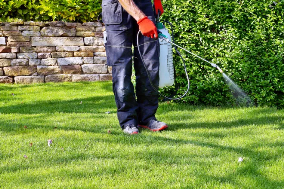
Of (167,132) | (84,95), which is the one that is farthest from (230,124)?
(84,95)

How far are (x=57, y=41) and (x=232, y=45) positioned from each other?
129 inches

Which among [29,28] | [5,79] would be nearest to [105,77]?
[29,28]

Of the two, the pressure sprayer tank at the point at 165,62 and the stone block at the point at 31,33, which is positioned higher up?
the pressure sprayer tank at the point at 165,62

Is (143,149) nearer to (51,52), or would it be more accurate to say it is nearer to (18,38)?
(51,52)

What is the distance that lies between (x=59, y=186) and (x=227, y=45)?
9.58ft

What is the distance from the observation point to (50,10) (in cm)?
676

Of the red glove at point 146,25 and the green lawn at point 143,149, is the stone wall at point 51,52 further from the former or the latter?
the red glove at point 146,25

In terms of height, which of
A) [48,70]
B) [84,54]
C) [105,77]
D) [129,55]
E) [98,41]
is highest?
[129,55]

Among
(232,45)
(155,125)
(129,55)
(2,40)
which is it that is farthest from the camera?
(2,40)

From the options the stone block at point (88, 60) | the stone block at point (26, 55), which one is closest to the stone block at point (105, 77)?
the stone block at point (88, 60)

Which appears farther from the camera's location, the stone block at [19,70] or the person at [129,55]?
the stone block at [19,70]

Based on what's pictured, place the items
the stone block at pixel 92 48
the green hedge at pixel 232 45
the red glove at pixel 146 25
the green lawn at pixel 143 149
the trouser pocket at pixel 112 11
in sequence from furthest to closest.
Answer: the stone block at pixel 92 48 < the green hedge at pixel 232 45 < the trouser pocket at pixel 112 11 < the red glove at pixel 146 25 < the green lawn at pixel 143 149

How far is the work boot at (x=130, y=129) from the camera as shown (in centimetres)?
356

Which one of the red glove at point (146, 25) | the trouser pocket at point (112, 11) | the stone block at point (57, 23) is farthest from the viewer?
the stone block at point (57, 23)
